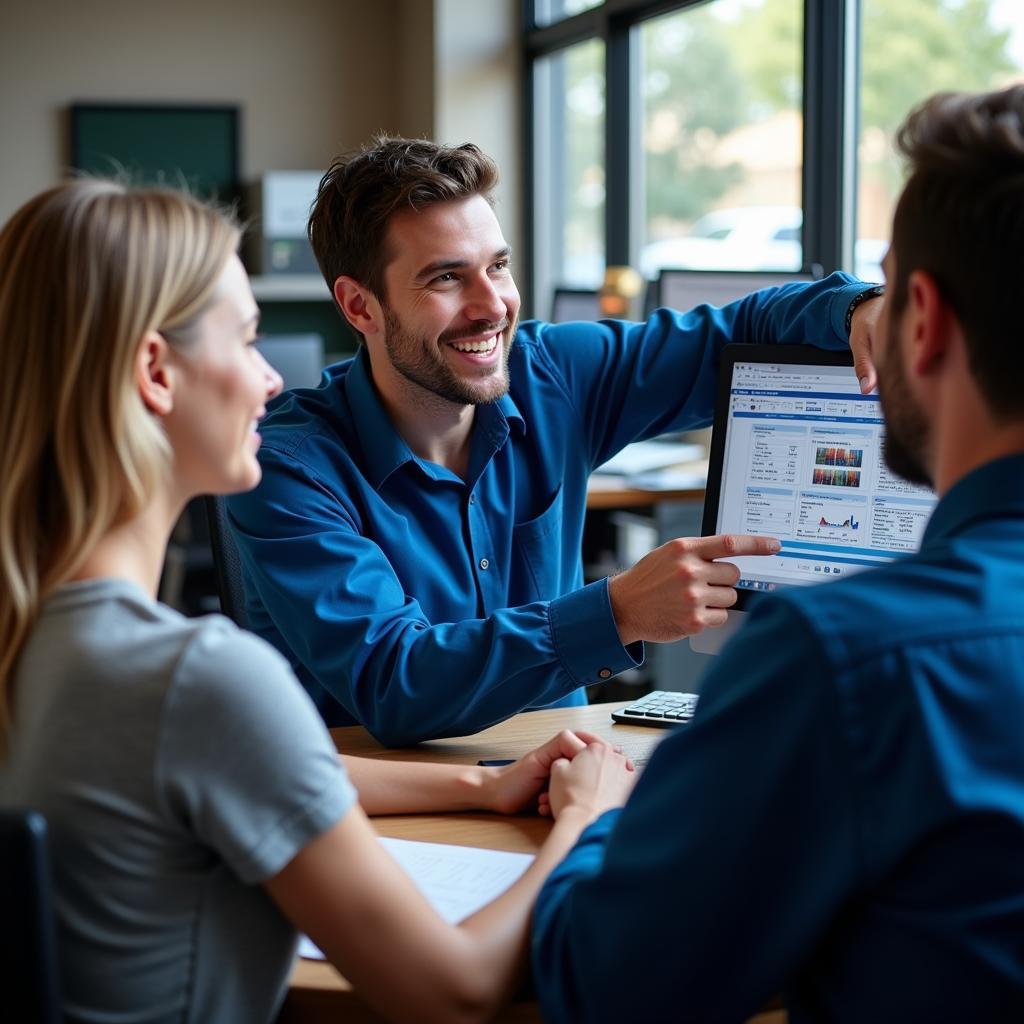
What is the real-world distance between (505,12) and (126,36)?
67.2 inches

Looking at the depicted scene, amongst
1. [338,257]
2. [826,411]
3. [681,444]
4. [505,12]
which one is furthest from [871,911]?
[505,12]

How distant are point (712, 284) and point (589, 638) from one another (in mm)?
2323

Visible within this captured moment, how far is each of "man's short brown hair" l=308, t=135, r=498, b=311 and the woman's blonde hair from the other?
901 millimetres

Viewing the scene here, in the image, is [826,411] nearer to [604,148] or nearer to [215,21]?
[604,148]

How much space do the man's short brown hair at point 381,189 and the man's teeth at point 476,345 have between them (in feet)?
0.48

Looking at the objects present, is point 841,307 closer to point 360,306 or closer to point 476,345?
point 476,345

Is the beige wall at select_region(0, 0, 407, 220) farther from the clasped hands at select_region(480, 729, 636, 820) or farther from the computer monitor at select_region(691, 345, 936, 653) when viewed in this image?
the clasped hands at select_region(480, 729, 636, 820)

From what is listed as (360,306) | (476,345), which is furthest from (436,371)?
(360,306)

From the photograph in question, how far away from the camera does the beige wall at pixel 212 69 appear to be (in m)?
5.86

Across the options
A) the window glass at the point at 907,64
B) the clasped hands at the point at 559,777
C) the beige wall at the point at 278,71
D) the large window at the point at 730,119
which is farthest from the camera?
the beige wall at the point at 278,71

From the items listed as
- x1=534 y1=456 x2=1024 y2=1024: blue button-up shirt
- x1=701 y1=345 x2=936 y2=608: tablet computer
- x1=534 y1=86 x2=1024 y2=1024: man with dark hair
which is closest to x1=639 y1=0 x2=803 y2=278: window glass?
x1=701 y1=345 x2=936 y2=608: tablet computer

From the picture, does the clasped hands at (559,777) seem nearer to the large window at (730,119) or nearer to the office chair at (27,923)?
the office chair at (27,923)

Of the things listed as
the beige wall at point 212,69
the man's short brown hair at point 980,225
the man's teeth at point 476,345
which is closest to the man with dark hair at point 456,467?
the man's teeth at point 476,345

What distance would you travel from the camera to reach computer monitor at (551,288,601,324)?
4402 mm
